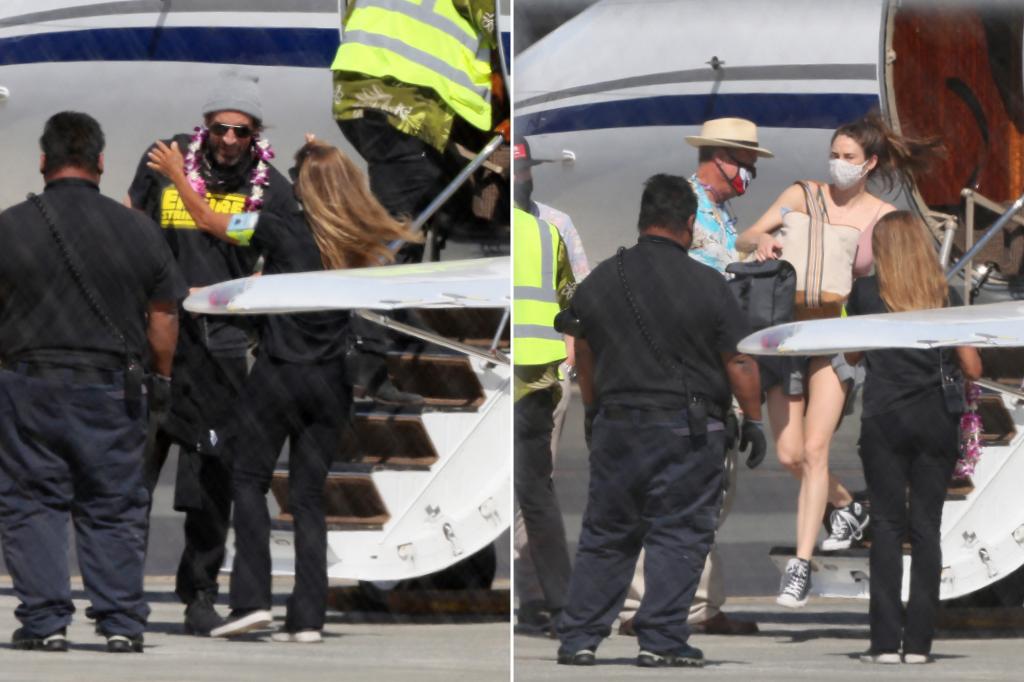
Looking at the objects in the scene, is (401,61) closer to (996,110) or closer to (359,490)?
(359,490)

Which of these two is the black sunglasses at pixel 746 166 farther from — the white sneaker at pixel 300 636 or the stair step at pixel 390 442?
the white sneaker at pixel 300 636

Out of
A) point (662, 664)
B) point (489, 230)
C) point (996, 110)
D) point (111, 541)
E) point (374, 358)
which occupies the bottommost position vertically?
point (662, 664)

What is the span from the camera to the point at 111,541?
296cm

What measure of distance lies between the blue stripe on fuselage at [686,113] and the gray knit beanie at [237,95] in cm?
52

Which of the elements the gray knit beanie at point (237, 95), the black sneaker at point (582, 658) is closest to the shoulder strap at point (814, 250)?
the black sneaker at point (582, 658)

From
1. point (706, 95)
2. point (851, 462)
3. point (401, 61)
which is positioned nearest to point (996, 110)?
point (706, 95)

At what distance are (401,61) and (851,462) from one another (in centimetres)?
120

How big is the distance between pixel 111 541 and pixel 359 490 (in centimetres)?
51

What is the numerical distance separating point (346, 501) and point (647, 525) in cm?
62

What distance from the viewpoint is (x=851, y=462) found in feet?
9.60

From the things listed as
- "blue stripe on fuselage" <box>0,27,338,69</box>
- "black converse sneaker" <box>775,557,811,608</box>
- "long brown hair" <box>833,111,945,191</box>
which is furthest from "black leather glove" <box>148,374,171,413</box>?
"long brown hair" <box>833,111,945,191</box>

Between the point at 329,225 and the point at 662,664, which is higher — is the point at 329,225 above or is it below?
above

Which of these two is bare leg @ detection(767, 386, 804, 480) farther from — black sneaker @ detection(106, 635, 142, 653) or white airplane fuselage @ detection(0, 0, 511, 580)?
black sneaker @ detection(106, 635, 142, 653)

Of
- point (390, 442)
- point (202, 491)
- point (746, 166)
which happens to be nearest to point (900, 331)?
point (746, 166)
